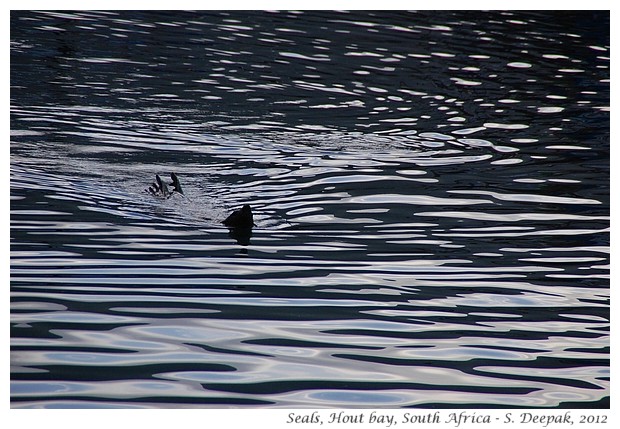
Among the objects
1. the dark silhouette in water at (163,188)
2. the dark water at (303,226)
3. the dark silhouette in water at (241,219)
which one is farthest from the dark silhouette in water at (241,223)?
the dark silhouette in water at (163,188)

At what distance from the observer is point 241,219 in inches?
468

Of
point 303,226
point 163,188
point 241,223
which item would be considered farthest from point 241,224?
point 163,188

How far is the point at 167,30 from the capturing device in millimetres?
27422

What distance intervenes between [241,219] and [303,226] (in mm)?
973

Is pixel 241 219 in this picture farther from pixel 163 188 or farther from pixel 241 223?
pixel 163 188

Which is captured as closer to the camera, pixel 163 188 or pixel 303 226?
pixel 303 226

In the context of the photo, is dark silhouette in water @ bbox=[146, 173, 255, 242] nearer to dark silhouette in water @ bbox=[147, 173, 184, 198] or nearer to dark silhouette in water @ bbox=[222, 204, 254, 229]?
dark silhouette in water @ bbox=[222, 204, 254, 229]

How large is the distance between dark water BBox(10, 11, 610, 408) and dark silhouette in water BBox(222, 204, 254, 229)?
0.81ft

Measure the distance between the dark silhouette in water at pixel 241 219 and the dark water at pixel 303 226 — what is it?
9.7 inches

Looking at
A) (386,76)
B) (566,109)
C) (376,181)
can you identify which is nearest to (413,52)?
(386,76)

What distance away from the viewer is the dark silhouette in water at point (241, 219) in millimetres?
11797

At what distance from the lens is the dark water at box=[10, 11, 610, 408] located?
8.03m

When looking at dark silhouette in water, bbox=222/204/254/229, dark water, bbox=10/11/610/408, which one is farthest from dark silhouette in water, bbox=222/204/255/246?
dark water, bbox=10/11/610/408
